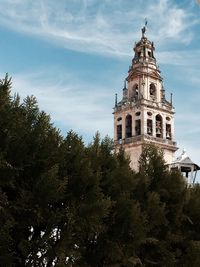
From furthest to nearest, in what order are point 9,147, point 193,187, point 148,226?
point 193,187
point 148,226
point 9,147

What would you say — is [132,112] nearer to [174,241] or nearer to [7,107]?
[174,241]

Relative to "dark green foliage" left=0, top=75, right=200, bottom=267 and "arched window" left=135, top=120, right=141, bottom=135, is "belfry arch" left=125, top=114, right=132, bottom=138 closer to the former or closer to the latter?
"arched window" left=135, top=120, right=141, bottom=135

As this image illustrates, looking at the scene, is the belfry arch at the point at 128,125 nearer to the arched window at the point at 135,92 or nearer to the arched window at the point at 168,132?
the arched window at the point at 135,92

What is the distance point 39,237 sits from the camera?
21453mm

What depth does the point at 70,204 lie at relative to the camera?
22.5 meters

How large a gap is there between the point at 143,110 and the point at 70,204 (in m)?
40.6

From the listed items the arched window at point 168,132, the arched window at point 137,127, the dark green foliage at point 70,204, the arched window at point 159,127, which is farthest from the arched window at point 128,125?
the dark green foliage at point 70,204

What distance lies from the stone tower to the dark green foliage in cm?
3302

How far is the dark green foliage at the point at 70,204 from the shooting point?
21172mm

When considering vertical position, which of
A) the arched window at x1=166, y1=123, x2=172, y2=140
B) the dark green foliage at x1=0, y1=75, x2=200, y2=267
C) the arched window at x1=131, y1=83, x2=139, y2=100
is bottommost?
the dark green foliage at x1=0, y1=75, x2=200, y2=267

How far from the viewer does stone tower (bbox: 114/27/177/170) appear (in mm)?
61844

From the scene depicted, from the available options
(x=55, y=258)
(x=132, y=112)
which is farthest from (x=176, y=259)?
(x=132, y=112)

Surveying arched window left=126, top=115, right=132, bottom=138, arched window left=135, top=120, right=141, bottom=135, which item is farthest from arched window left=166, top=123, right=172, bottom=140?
arched window left=126, top=115, right=132, bottom=138

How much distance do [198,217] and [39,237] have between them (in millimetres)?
12042
